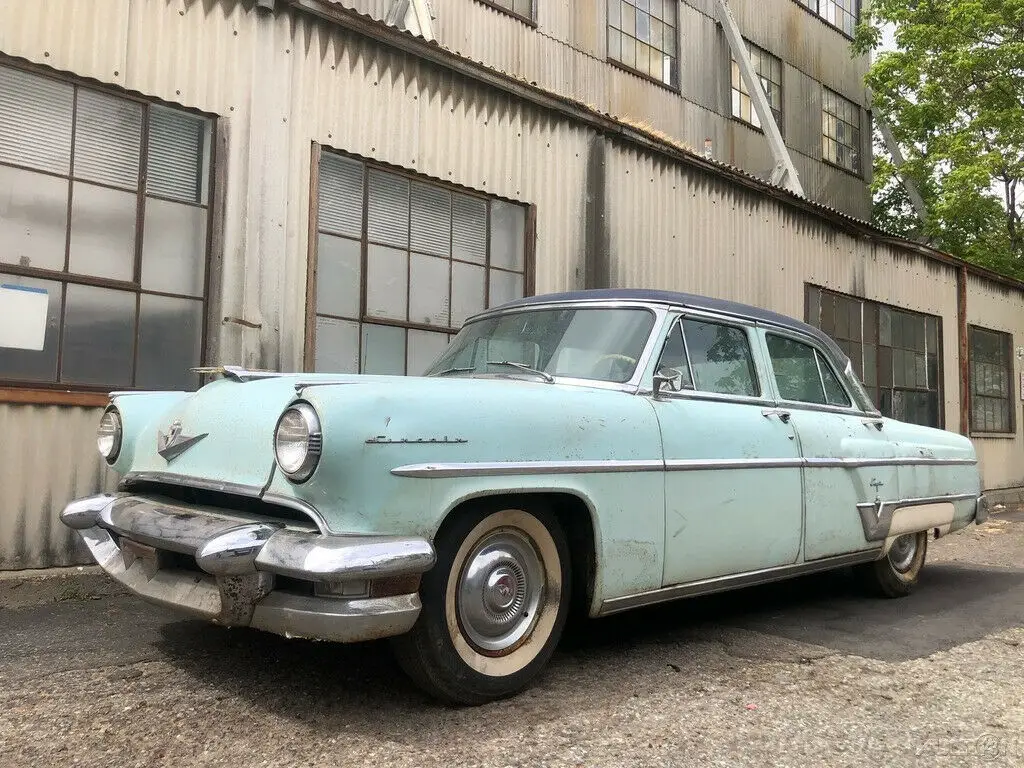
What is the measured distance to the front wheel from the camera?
2.86m

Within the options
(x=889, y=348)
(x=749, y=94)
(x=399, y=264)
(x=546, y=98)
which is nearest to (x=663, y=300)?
(x=399, y=264)

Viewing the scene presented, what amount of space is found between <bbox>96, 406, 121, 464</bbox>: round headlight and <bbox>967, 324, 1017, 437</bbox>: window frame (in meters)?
12.8

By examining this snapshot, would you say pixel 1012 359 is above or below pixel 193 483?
above

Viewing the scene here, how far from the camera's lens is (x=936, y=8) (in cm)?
1598

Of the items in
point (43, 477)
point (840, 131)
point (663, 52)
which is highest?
point (840, 131)

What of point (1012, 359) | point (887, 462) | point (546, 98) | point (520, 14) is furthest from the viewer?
point (1012, 359)

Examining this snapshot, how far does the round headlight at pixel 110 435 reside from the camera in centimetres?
363

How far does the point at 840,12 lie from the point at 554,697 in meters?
17.4

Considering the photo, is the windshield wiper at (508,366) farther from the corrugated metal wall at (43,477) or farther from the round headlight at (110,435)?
the corrugated metal wall at (43,477)

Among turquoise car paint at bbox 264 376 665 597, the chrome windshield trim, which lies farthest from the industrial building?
turquoise car paint at bbox 264 376 665 597

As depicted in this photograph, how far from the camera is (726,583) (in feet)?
12.6

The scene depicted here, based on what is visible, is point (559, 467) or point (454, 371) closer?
point (559, 467)

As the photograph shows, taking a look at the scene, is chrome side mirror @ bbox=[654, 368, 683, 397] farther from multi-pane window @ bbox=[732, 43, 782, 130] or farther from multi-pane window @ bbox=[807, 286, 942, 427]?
multi-pane window @ bbox=[732, 43, 782, 130]

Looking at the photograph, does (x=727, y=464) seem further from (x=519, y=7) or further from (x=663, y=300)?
(x=519, y=7)
